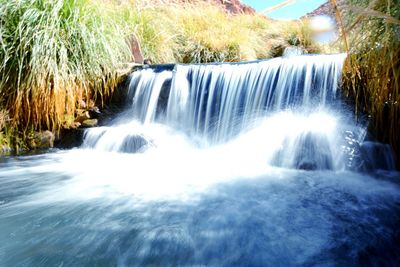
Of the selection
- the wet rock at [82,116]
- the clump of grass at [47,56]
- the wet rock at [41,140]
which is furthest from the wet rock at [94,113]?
the wet rock at [41,140]

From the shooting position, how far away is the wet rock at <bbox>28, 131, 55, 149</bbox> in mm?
3416

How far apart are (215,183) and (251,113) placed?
1.44m

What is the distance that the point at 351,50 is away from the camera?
2250 mm

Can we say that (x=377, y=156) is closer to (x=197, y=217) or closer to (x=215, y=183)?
(x=215, y=183)

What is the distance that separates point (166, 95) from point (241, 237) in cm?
274

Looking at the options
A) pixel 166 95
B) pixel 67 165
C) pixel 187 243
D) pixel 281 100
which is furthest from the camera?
pixel 166 95

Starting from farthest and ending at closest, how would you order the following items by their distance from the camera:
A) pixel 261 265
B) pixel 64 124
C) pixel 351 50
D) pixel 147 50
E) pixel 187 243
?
pixel 147 50 → pixel 64 124 → pixel 351 50 → pixel 187 243 → pixel 261 265

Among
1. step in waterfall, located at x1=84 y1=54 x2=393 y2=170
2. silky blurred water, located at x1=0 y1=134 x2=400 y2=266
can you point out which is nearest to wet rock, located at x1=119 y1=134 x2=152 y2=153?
step in waterfall, located at x1=84 y1=54 x2=393 y2=170

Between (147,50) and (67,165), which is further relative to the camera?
(147,50)

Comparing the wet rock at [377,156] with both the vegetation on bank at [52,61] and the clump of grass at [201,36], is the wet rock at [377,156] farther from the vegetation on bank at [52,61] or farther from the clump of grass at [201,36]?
the clump of grass at [201,36]

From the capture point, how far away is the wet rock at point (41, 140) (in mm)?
3416

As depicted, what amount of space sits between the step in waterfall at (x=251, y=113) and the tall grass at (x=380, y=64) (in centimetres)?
18

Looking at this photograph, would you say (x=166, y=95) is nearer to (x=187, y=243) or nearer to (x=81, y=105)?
(x=81, y=105)

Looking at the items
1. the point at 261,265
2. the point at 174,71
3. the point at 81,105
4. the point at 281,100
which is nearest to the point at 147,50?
the point at 174,71
